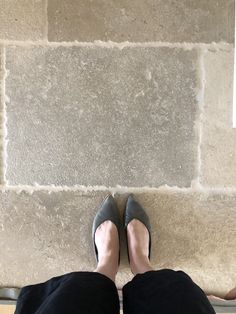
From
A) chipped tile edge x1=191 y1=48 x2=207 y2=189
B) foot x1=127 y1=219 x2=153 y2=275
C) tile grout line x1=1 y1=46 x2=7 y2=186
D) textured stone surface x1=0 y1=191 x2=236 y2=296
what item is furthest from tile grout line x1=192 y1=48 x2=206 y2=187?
tile grout line x1=1 y1=46 x2=7 y2=186

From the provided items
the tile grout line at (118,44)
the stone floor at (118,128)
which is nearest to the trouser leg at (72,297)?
the stone floor at (118,128)

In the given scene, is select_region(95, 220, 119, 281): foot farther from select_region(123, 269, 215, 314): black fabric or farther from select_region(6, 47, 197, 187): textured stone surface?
select_region(123, 269, 215, 314): black fabric

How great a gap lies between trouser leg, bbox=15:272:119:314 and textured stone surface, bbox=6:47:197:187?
475 mm

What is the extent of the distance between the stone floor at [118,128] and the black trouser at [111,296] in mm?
414

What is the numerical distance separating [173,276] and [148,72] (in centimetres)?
71

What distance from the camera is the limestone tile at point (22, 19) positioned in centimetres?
142

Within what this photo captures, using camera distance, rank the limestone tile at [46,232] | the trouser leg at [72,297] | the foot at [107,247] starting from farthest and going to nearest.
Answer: the limestone tile at [46,232] → the foot at [107,247] → the trouser leg at [72,297]

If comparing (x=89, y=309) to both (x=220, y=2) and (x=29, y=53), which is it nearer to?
(x=29, y=53)

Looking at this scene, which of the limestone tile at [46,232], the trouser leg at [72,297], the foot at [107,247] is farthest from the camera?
the limestone tile at [46,232]

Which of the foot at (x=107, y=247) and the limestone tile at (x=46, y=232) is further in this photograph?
the limestone tile at (x=46, y=232)

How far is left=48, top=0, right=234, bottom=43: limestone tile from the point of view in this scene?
4.61 feet

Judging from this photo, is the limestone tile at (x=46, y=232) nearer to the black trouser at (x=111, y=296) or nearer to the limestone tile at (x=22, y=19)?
the black trouser at (x=111, y=296)

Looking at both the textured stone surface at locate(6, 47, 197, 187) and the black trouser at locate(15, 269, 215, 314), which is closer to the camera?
the black trouser at locate(15, 269, 215, 314)

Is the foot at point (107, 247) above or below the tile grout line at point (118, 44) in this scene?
below
